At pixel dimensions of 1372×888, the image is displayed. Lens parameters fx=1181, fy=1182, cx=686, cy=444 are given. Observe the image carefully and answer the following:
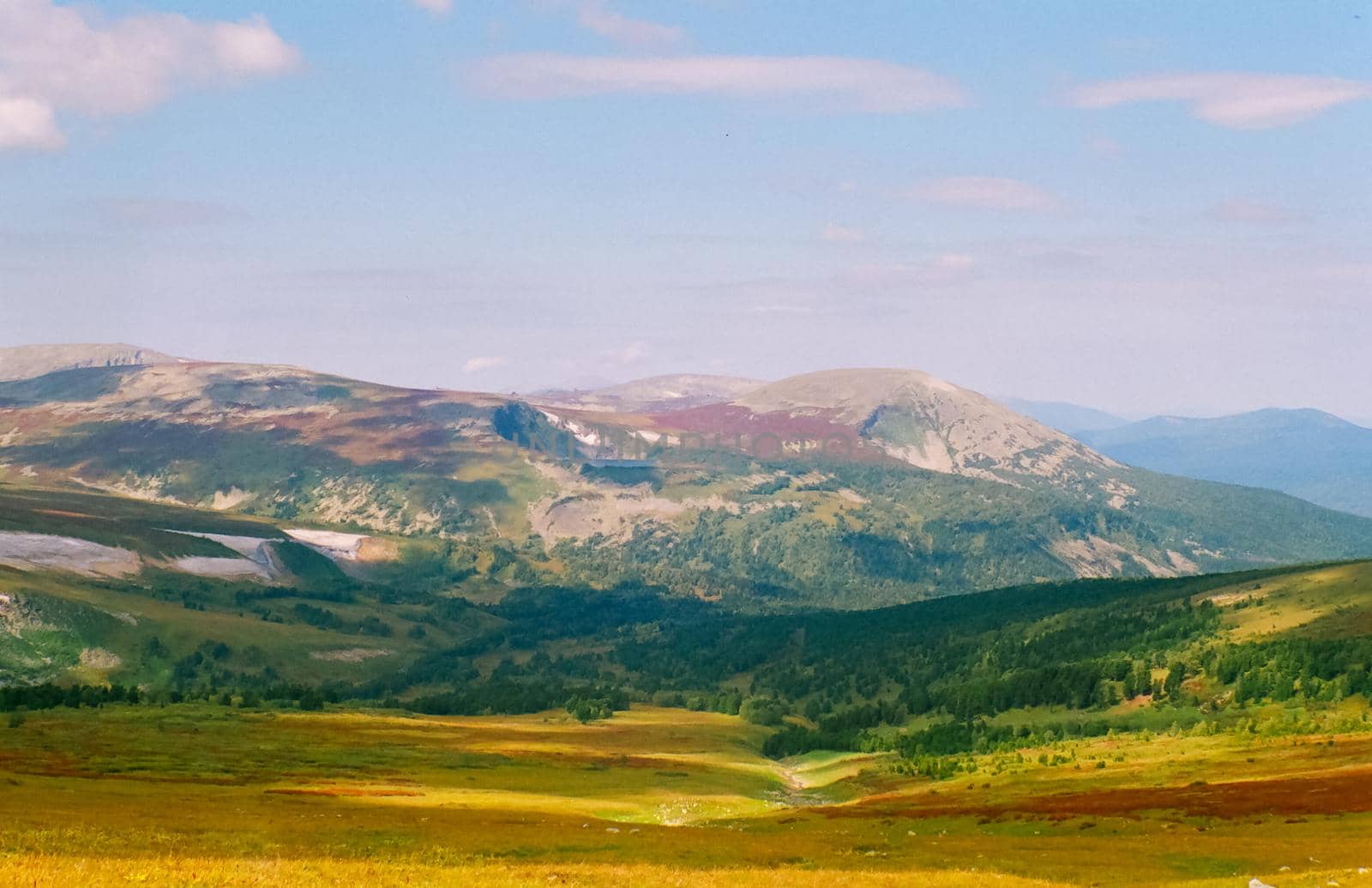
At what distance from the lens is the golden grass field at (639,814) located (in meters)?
52.9

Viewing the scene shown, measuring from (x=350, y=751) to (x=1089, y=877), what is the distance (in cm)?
11568

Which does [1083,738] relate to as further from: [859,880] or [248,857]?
[248,857]

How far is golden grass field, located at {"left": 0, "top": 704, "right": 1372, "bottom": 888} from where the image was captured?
52875 mm

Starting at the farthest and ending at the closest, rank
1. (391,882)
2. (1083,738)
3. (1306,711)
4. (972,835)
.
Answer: (1083,738) < (1306,711) < (972,835) < (391,882)

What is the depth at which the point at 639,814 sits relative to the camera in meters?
111

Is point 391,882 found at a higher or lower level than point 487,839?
higher

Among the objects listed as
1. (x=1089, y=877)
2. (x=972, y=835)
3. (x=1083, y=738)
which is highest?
(x=1089, y=877)

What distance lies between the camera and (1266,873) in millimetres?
57375

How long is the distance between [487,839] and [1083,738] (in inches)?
5373

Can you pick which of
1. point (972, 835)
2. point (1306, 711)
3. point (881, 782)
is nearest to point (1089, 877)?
point (972, 835)

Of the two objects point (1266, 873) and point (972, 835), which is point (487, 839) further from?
point (1266, 873)

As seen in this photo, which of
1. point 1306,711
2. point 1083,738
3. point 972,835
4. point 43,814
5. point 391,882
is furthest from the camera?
point 1083,738

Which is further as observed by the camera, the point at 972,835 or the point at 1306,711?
the point at 1306,711

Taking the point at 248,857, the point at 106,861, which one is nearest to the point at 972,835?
the point at 248,857
